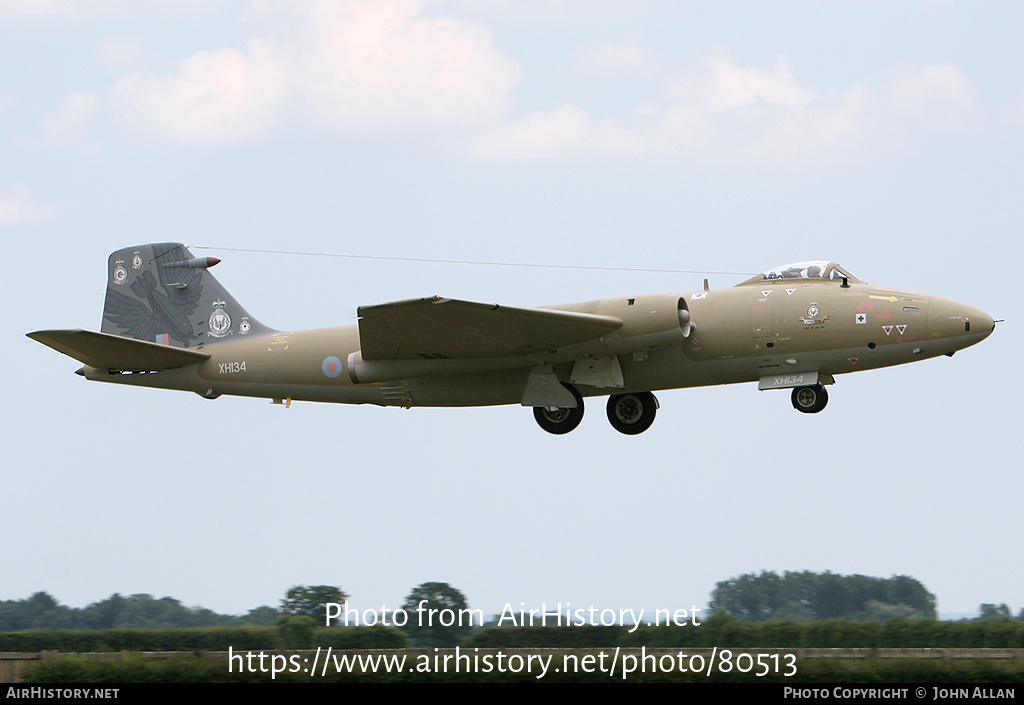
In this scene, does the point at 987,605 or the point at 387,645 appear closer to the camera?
the point at 387,645

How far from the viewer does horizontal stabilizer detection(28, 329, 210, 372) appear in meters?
26.3

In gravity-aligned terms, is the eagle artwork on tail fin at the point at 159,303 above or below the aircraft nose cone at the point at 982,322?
above

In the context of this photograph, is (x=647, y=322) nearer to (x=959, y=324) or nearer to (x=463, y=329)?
(x=463, y=329)

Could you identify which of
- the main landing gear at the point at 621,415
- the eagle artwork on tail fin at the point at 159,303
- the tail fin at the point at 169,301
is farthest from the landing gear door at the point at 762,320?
the eagle artwork on tail fin at the point at 159,303

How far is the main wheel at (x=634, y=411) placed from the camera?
26.7m

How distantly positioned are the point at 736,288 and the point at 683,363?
1.73 m

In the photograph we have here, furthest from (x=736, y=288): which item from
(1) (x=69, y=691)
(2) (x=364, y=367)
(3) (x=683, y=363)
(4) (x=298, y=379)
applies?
(1) (x=69, y=691)

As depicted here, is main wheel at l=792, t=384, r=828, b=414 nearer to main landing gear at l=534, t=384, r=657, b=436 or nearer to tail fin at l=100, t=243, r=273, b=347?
main landing gear at l=534, t=384, r=657, b=436

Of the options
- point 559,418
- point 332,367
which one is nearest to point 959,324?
point 559,418

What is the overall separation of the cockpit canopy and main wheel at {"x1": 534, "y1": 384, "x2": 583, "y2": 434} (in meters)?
4.45

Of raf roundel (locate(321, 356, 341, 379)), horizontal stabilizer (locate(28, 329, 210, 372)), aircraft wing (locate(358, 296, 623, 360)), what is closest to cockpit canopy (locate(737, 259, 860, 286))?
aircraft wing (locate(358, 296, 623, 360))

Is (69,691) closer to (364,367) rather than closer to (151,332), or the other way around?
(364,367)

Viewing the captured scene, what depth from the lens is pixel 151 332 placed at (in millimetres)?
29391

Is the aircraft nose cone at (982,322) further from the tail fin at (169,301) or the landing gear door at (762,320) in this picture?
the tail fin at (169,301)
